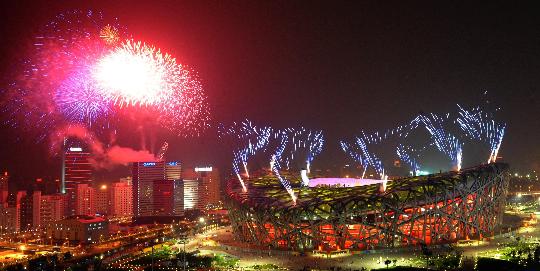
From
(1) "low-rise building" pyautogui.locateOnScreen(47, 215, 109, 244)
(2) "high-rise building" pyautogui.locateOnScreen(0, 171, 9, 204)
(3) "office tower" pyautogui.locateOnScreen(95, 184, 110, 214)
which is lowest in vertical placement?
(1) "low-rise building" pyautogui.locateOnScreen(47, 215, 109, 244)

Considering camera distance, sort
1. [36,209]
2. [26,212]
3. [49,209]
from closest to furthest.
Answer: [26,212] < [36,209] < [49,209]

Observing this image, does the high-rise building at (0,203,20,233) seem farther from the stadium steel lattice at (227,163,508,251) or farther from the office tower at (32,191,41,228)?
the stadium steel lattice at (227,163,508,251)

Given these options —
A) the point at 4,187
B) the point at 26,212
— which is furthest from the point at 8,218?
the point at 4,187

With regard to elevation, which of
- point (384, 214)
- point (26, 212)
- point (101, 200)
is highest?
point (384, 214)

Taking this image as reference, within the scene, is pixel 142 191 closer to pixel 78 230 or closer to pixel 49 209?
pixel 49 209

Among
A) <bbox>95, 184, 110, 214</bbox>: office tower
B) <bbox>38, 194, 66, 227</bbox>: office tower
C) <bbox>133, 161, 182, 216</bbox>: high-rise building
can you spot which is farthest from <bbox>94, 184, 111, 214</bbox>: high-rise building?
<bbox>38, 194, 66, 227</bbox>: office tower

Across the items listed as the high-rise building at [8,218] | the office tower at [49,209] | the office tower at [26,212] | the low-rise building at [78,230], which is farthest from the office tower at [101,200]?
the low-rise building at [78,230]
